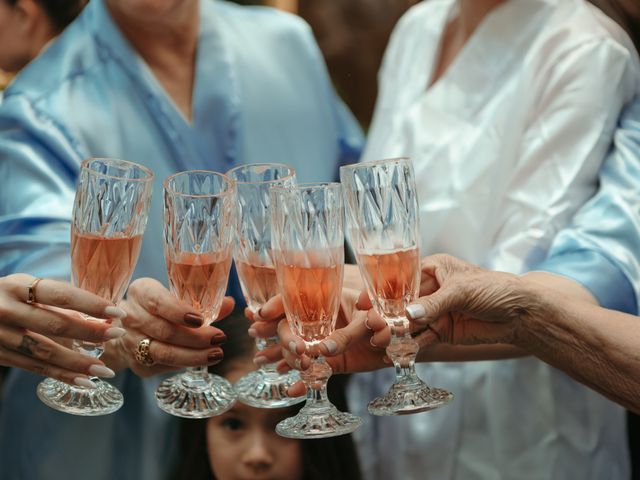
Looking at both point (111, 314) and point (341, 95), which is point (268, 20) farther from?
point (111, 314)

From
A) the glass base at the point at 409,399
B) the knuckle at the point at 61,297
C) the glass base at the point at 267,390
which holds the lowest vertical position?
the glass base at the point at 267,390

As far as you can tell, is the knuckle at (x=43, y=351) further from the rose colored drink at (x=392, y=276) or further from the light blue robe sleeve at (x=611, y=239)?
the light blue robe sleeve at (x=611, y=239)

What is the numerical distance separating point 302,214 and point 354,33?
1.08m

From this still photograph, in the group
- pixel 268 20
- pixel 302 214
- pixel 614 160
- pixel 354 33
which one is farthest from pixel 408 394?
pixel 354 33

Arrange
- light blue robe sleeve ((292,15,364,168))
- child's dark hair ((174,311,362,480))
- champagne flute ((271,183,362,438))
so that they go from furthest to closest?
light blue robe sleeve ((292,15,364,168))
child's dark hair ((174,311,362,480))
champagne flute ((271,183,362,438))

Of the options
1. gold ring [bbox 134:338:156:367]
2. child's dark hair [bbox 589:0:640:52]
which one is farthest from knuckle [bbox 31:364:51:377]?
child's dark hair [bbox 589:0:640:52]

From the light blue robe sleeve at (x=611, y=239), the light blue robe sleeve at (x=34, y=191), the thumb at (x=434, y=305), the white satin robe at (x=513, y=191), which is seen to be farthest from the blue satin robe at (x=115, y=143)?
the thumb at (x=434, y=305)

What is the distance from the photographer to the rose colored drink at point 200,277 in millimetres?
1226

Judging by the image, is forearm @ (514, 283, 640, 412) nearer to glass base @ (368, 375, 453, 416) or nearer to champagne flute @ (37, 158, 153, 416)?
glass base @ (368, 375, 453, 416)

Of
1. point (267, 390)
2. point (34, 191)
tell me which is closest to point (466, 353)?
point (267, 390)

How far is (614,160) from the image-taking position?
63.7 inches

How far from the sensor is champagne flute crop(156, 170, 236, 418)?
1.22m

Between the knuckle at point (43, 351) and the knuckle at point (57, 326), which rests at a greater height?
the knuckle at point (57, 326)

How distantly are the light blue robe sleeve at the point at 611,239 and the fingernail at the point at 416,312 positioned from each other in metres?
0.40
